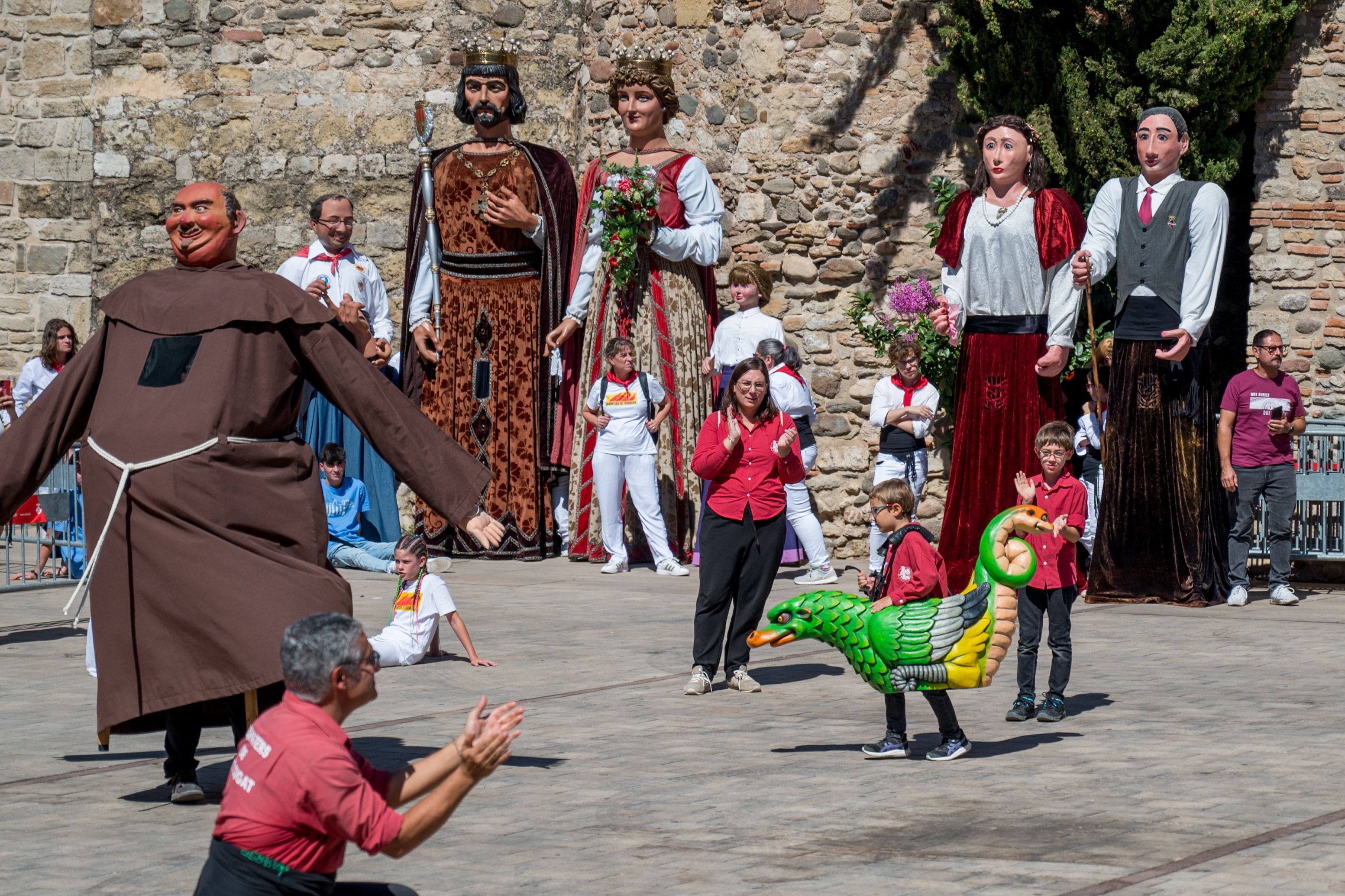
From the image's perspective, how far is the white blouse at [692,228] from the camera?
488 inches

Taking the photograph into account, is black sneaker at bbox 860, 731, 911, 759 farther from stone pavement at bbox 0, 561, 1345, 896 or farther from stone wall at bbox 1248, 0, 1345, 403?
stone wall at bbox 1248, 0, 1345, 403

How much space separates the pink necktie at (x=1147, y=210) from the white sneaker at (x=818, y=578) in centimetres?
274

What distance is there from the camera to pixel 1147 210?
35.5 feet

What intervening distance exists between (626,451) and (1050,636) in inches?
195

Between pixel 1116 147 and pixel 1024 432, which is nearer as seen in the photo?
pixel 1024 432

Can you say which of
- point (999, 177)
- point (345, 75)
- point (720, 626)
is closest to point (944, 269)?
point (999, 177)

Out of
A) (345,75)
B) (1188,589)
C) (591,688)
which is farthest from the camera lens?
(345,75)

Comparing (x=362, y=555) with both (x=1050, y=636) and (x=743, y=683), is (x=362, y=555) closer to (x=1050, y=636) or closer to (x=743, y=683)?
(x=743, y=683)

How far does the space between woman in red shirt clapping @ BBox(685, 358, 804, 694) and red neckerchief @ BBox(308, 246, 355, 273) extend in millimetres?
4762

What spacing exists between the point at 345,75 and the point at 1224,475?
721 centimetres

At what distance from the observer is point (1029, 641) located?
303 inches

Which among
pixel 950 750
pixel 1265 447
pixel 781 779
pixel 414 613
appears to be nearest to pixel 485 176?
pixel 414 613

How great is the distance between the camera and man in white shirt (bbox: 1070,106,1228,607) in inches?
420

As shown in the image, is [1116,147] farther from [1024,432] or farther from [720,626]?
[720,626]
